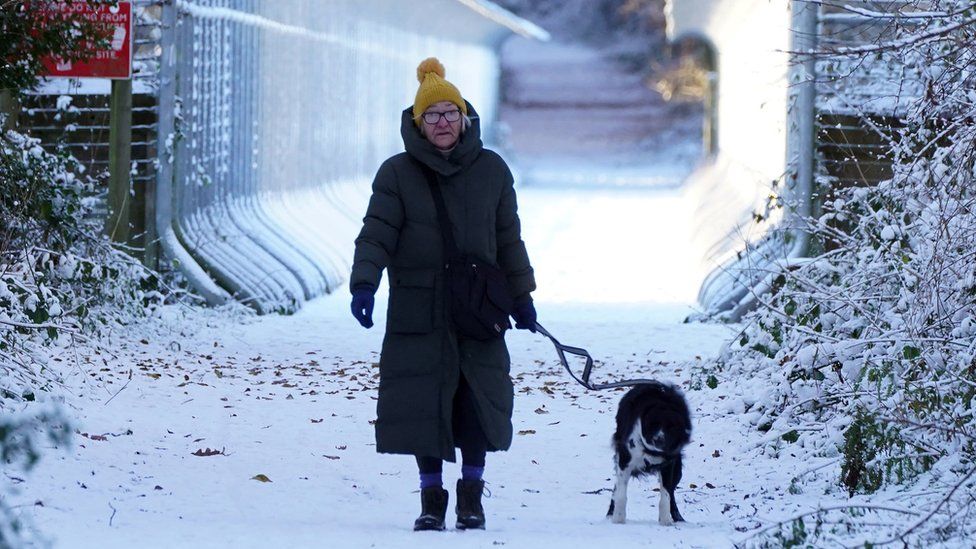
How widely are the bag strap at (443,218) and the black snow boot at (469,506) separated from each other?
0.84 meters

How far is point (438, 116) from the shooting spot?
5.98 meters

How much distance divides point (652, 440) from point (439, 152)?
53.5 inches

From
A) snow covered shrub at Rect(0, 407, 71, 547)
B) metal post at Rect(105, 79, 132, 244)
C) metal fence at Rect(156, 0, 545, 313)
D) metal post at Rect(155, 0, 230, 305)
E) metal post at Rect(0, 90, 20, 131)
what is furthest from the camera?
metal fence at Rect(156, 0, 545, 313)

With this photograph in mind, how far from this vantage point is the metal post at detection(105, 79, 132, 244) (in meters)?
12.1

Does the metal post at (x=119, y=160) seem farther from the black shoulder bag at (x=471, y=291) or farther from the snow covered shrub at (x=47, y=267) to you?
the black shoulder bag at (x=471, y=291)

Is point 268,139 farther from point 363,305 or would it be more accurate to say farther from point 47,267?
point 363,305

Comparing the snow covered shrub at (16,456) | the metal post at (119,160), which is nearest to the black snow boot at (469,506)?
→ the snow covered shrub at (16,456)

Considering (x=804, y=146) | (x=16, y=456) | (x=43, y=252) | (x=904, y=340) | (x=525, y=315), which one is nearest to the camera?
(x=16, y=456)

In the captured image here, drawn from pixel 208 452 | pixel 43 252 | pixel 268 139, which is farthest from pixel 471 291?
pixel 268 139

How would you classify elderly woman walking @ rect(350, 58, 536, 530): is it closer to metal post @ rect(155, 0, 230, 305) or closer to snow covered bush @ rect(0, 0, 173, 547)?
snow covered bush @ rect(0, 0, 173, 547)

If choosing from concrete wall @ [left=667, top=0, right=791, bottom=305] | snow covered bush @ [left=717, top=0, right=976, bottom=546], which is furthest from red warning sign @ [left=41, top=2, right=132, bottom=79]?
snow covered bush @ [left=717, top=0, right=976, bottom=546]

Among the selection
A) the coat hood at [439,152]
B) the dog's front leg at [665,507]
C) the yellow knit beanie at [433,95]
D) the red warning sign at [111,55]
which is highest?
the red warning sign at [111,55]

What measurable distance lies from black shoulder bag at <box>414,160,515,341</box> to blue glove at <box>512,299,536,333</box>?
132mm

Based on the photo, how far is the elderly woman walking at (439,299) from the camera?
588 cm
